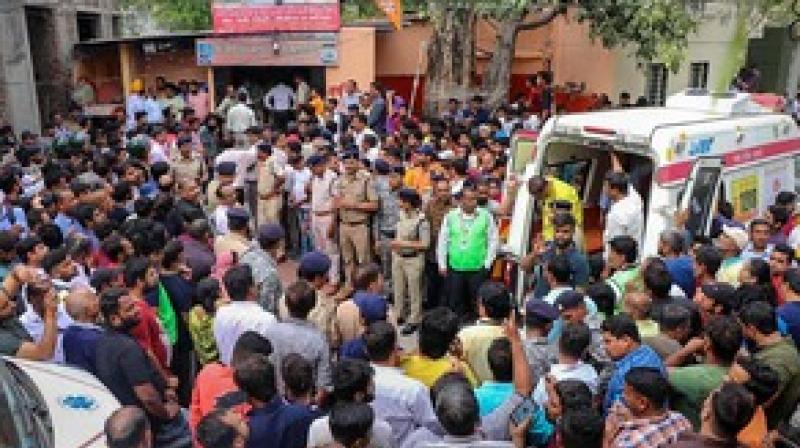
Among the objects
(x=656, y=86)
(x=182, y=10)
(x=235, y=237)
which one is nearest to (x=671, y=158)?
(x=235, y=237)

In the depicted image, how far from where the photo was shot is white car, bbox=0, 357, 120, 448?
3125mm

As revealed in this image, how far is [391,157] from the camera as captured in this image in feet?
29.2

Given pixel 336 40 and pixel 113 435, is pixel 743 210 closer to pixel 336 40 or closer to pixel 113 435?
pixel 113 435

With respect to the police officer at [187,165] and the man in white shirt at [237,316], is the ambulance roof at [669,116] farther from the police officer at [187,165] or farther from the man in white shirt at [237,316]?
the police officer at [187,165]

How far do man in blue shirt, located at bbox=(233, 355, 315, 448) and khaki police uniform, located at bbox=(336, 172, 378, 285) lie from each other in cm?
457

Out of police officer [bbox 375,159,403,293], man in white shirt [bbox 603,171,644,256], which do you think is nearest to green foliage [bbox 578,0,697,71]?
police officer [bbox 375,159,403,293]

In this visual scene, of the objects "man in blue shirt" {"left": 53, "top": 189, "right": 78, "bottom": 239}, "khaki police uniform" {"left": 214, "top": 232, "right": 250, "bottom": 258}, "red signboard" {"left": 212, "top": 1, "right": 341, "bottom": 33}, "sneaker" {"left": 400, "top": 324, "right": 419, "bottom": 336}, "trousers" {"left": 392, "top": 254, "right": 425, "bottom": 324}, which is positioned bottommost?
"sneaker" {"left": 400, "top": 324, "right": 419, "bottom": 336}

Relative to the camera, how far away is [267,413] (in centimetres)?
341

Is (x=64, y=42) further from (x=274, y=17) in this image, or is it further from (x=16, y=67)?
(x=274, y=17)

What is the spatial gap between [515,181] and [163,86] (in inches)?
384

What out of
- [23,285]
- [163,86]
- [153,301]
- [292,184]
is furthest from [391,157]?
Result: [163,86]

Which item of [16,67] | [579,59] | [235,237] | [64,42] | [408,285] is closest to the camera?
[235,237]

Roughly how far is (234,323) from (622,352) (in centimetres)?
214

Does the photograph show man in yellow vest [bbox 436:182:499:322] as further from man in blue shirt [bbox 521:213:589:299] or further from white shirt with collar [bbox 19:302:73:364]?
white shirt with collar [bbox 19:302:73:364]
